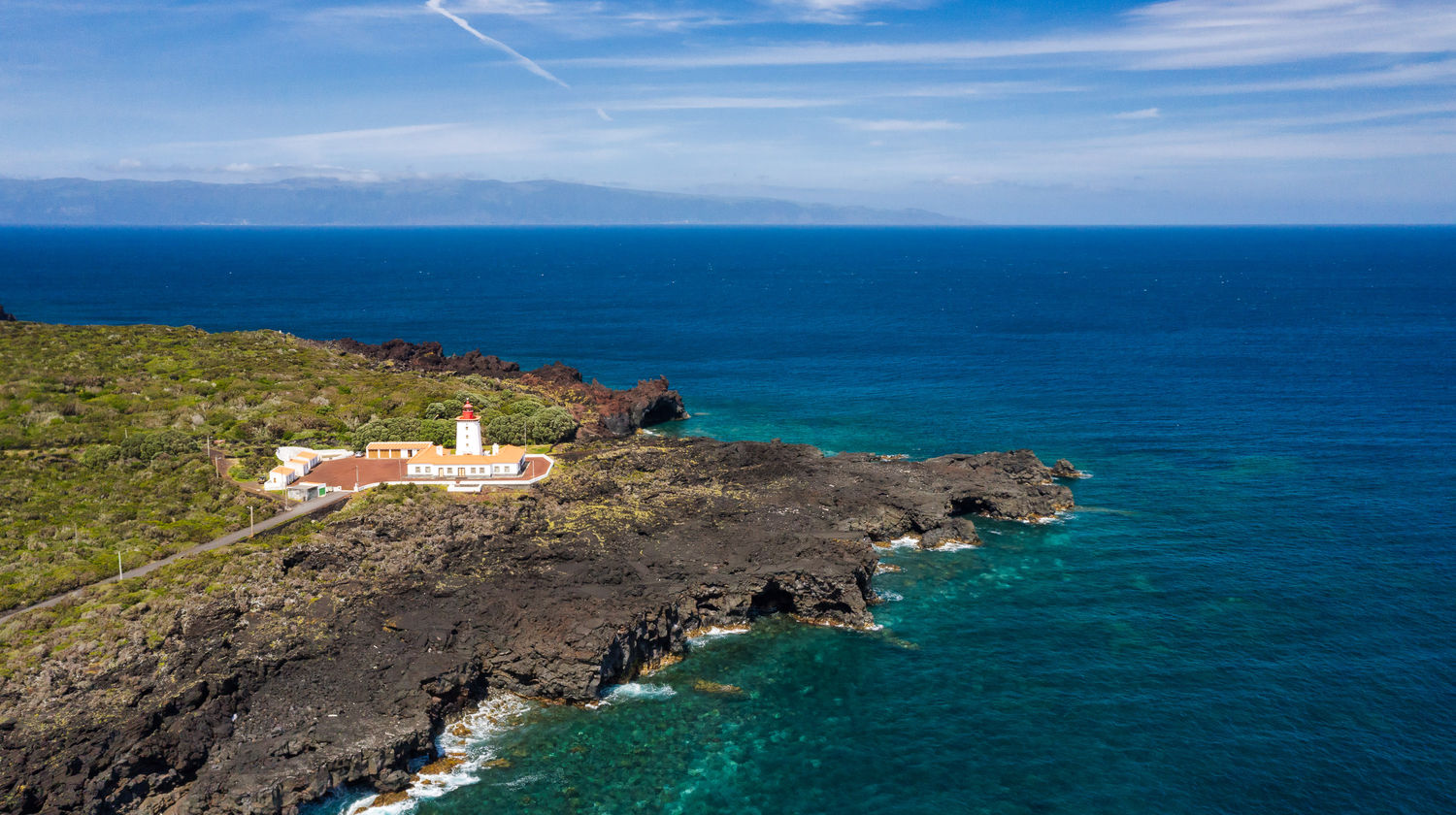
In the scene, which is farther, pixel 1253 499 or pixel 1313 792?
pixel 1253 499

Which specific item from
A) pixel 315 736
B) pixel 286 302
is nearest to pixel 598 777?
pixel 315 736

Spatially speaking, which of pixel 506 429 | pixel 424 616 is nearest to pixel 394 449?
pixel 506 429

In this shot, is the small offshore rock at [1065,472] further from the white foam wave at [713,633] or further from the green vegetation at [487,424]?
the green vegetation at [487,424]

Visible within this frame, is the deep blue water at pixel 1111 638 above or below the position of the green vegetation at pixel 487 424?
below

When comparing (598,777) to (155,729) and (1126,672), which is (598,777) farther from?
(1126,672)

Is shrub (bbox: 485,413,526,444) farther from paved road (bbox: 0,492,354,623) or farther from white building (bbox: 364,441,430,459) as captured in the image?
paved road (bbox: 0,492,354,623)

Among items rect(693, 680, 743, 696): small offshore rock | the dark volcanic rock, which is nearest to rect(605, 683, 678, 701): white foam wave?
the dark volcanic rock

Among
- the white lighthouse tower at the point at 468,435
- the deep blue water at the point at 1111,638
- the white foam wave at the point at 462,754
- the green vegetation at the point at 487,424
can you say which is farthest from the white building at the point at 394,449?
the deep blue water at the point at 1111,638
